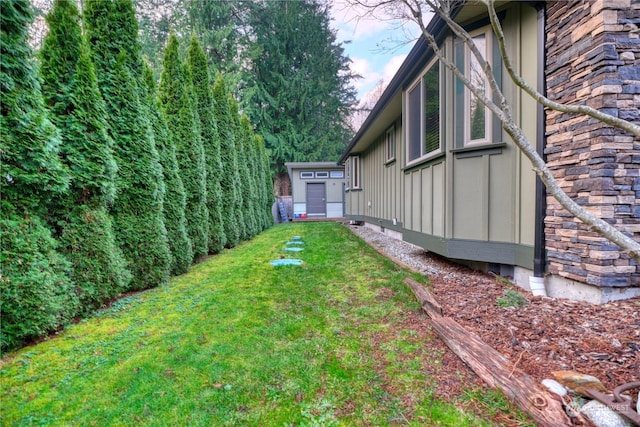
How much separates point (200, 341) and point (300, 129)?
19.5m

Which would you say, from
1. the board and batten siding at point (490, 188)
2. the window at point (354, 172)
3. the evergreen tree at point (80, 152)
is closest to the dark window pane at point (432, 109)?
the board and batten siding at point (490, 188)

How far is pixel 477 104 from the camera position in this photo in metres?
3.58

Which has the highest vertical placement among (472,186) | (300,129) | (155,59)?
(155,59)

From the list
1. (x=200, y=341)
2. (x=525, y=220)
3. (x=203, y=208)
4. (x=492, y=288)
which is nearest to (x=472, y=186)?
(x=525, y=220)

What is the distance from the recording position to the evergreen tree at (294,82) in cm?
1975

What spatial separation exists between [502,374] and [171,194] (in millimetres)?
4517

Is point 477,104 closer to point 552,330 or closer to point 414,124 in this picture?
point 414,124

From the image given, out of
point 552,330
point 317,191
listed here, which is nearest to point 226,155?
point 552,330

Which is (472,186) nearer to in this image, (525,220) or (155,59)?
(525,220)

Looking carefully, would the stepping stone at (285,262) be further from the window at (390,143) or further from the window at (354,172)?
the window at (354,172)

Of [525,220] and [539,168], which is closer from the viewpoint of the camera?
[539,168]

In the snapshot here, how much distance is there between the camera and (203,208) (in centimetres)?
570

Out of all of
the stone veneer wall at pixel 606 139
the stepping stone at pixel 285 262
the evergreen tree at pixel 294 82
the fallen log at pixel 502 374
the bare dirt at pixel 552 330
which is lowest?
the stepping stone at pixel 285 262

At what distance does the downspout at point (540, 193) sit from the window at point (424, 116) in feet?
3.99
